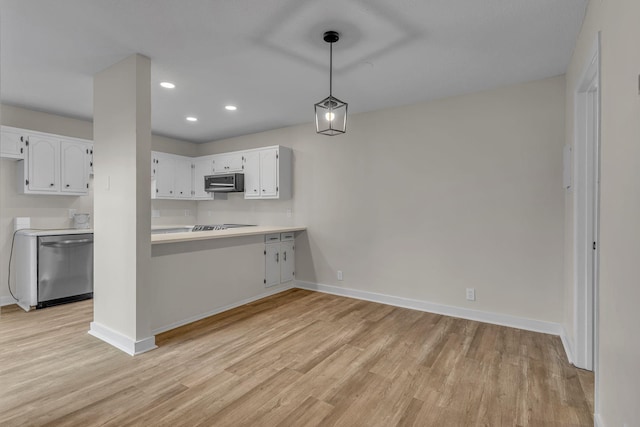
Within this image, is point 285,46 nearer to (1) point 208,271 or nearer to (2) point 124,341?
(1) point 208,271

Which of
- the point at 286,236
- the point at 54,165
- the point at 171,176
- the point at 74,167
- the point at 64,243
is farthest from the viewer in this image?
the point at 171,176

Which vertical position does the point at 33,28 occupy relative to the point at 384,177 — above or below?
above

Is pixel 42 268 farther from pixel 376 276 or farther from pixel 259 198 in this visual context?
pixel 376 276

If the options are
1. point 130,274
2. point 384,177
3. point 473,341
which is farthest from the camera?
point 384,177

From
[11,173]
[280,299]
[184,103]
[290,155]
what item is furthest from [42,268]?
[290,155]

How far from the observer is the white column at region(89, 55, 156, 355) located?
2.76 metres

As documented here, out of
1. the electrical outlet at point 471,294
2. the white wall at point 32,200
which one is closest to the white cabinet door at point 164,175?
the white wall at point 32,200

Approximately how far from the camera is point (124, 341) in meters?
2.82

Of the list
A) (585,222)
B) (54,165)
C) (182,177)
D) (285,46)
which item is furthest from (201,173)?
(585,222)

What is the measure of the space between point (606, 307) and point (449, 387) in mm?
1102

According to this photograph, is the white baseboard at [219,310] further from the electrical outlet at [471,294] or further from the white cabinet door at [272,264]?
the electrical outlet at [471,294]

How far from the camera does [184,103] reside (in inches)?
159

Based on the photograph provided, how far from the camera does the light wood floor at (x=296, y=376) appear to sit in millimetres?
1927

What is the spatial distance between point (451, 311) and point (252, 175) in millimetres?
3447
